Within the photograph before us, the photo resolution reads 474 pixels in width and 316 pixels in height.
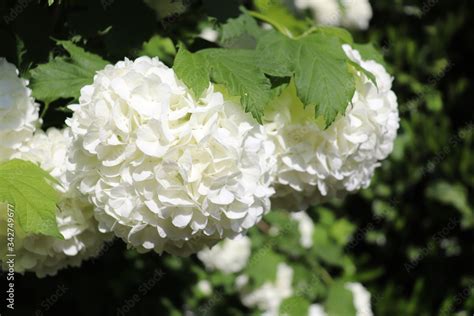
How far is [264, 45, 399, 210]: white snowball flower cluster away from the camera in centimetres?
143

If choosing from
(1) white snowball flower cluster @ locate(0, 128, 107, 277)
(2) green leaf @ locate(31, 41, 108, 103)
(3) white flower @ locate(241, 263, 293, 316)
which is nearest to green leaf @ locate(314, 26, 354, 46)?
(2) green leaf @ locate(31, 41, 108, 103)

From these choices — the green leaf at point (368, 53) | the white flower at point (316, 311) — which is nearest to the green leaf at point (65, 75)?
the green leaf at point (368, 53)

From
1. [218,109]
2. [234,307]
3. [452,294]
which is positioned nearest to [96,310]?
[234,307]

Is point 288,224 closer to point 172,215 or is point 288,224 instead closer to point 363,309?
point 363,309

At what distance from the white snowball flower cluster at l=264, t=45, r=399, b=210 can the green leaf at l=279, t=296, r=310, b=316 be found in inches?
68.8

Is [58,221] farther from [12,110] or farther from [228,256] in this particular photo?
[228,256]

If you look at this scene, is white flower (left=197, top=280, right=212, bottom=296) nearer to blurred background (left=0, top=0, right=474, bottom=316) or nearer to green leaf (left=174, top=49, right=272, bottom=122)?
blurred background (left=0, top=0, right=474, bottom=316)

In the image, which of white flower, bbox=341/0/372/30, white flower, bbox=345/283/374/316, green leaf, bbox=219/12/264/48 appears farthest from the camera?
white flower, bbox=341/0/372/30

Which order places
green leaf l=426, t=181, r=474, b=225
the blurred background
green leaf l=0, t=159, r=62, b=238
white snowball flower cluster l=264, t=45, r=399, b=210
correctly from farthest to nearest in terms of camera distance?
green leaf l=426, t=181, r=474, b=225 → the blurred background → white snowball flower cluster l=264, t=45, r=399, b=210 → green leaf l=0, t=159, r=62, b=238

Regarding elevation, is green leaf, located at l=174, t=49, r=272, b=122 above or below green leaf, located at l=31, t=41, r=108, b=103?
above

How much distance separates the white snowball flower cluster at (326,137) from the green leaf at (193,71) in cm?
23

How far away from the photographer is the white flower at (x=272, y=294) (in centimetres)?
317

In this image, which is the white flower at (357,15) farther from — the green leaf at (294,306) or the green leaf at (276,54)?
the green leaf at (276,54)

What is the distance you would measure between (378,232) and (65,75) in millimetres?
3595
